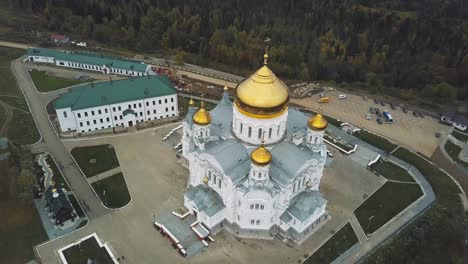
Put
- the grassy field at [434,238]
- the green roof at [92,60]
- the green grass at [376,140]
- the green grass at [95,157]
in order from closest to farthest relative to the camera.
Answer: the grassy field at [434,238], the green grass at [95,157], the green grass at [376,140], the green roof at [92,60]

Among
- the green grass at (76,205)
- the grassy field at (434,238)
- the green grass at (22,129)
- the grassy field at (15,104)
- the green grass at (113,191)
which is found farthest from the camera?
the grassy field at (15,104)

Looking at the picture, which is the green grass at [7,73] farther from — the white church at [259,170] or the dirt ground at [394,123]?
the dirt ground at [394,123]

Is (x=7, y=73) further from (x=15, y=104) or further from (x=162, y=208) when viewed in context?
(x=162, y=208)

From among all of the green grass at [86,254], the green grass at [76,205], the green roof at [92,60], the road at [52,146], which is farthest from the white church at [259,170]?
the green roof at [92,60]

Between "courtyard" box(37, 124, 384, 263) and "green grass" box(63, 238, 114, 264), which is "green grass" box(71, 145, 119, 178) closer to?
"courtyard" box(37, 124, 384, 263)

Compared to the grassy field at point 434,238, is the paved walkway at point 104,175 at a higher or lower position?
higher

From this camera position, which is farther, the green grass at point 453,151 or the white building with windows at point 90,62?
the white building with windows at point 90,62

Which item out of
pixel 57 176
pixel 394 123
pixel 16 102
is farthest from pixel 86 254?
pixel 394 123

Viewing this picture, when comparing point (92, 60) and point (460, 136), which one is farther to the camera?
point (92, 60)
